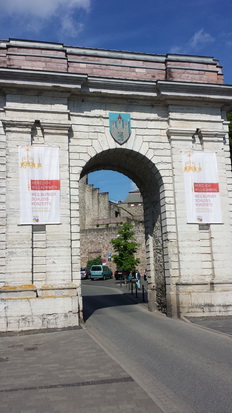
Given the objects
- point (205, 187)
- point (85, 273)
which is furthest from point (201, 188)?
point (85, 273)

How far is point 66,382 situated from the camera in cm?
596

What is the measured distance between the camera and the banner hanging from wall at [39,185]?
12.3 m

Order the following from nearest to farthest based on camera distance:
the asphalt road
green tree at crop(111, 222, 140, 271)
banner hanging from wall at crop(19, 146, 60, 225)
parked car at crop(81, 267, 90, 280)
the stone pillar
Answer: the asphalt road < the stone pillar < banner hanging from wall at crop(19, 146, 60, 225) < green tree at crop(111, 222, 140, 271) < parked car at crop(81, 267, 90, 280)

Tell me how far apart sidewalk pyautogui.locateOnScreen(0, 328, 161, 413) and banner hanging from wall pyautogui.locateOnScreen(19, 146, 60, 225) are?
4392mm

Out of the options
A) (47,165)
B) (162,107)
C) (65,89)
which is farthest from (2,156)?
(162,107)

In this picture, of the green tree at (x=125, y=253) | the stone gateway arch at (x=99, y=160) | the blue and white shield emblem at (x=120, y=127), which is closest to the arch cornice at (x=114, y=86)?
the stone gateway arch at (x=99, y=160)

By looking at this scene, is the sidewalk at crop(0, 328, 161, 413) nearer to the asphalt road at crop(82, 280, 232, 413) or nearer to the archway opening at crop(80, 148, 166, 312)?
the asphalt road at crop(82, 280, 232, 413)

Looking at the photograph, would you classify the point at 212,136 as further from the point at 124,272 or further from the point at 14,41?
the point at 124,272

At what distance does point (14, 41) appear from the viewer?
514 inches

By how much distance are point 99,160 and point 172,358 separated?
917cm

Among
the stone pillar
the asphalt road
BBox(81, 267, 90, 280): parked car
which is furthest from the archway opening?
BBox(81, 267, 90, 280): parked car

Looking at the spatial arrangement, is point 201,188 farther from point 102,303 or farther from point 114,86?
point 102,303

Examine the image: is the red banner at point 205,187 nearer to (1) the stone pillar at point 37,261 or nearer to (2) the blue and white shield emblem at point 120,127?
(2) the blue and white shield emblem at point 120,127

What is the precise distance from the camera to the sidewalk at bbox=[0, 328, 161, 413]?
16.2 feet
